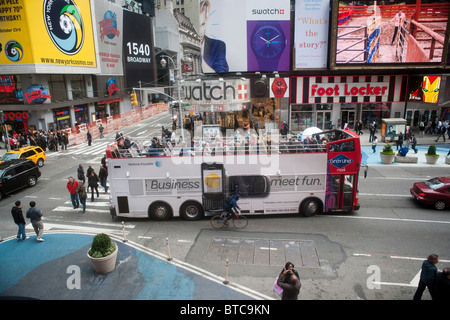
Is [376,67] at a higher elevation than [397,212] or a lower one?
higher

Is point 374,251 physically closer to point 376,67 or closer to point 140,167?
point 140,167

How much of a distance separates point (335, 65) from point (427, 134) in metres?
11.7

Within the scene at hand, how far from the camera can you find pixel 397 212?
1398 centimetres

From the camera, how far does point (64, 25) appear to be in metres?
34.0

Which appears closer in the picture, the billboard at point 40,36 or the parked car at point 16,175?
the parked car at point 16,175

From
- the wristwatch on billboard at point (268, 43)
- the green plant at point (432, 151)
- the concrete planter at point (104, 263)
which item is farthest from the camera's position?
the wristwatch on billboard at point (268, 43)

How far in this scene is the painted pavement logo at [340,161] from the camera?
1291 centimetres

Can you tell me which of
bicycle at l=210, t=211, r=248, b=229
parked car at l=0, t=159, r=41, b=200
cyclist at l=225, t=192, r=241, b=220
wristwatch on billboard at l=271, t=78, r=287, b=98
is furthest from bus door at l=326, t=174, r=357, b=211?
wristwatch on billboard at l=271, t=78, r=287, b=98

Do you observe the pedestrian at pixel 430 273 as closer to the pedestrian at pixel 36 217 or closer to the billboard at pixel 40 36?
the pedestrian at pixel 36 217

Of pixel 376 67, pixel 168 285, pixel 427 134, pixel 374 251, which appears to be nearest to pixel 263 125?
pixel 376 67

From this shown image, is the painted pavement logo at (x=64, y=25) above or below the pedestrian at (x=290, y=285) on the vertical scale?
above

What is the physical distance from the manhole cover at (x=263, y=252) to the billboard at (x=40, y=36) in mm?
28997

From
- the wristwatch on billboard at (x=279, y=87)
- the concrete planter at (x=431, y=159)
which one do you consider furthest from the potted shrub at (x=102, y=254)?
the wristwatch on billboard at (x=279, y=87)
